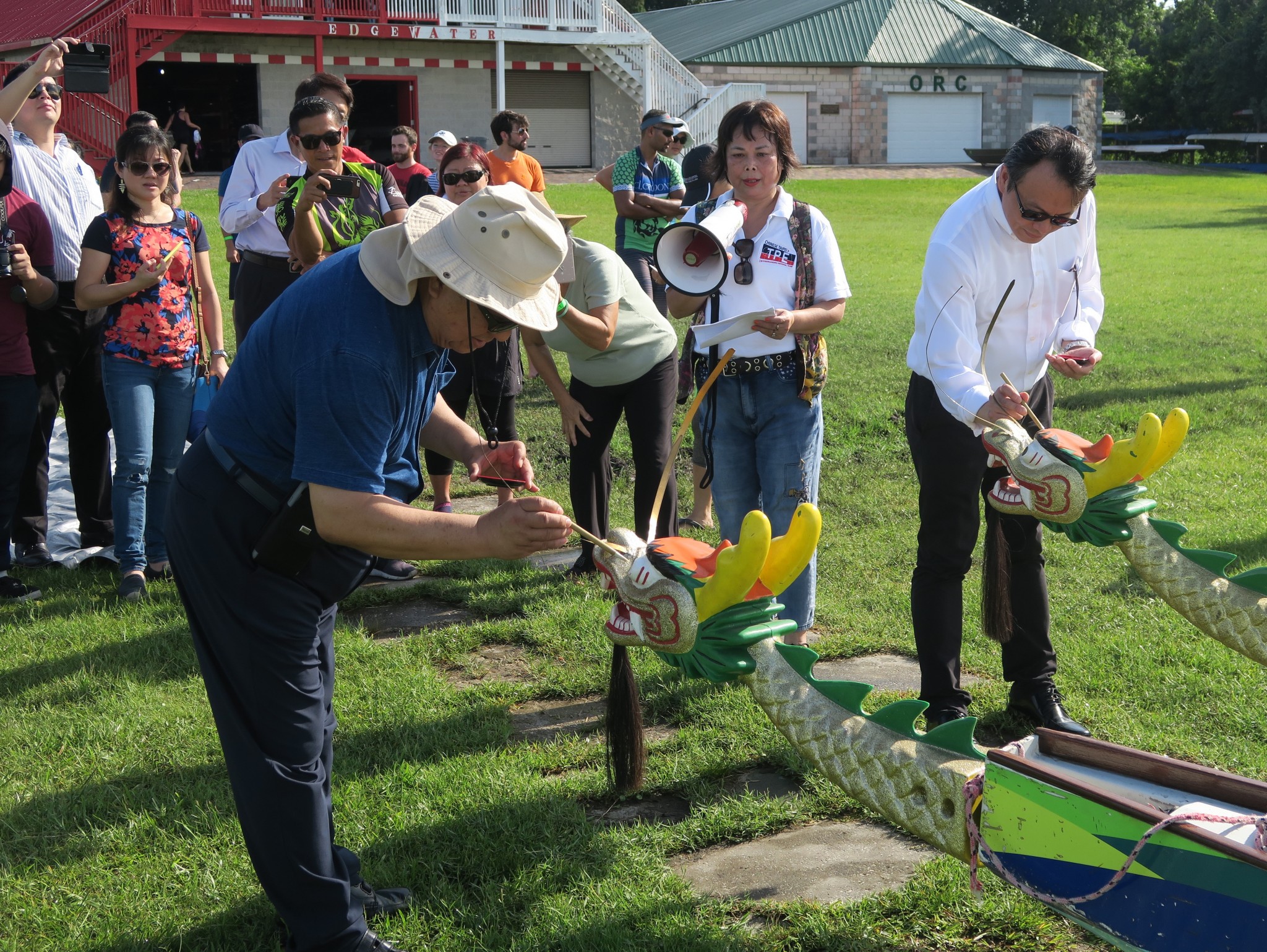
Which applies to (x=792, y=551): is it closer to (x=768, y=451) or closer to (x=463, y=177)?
(x=768, y=451)

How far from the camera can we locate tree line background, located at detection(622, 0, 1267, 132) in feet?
151

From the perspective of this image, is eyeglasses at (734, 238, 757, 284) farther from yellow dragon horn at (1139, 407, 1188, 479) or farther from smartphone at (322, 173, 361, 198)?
smartphone at (322, 173, 361, 198)

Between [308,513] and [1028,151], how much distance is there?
8.05 feet

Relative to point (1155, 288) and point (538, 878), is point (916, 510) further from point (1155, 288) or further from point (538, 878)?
point (1155, 288)

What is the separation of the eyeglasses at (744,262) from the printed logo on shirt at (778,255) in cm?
4

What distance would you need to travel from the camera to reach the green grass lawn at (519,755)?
3.15 metres

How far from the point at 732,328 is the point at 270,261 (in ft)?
10.8

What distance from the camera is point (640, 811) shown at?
12.3 ft

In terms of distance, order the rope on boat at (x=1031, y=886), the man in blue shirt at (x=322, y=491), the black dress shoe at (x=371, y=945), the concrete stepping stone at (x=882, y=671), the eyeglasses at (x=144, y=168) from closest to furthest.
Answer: the rope on boat at (x=1031, y=886) < the man in blue shirt at (x=322, y=491) < the black dress shoe at (x=371, y=945) < the concrete stepping stone at (x=882, y=671) < the eyeglasses at (x=144, y=168)

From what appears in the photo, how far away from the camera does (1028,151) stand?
3.63 m

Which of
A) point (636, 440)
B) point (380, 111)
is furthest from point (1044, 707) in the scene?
point (380, 111)

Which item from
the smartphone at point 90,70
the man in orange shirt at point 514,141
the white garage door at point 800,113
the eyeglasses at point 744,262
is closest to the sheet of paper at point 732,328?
the eyeglasses at point 744,262

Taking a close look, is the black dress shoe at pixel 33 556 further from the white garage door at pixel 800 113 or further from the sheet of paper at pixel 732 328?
the white garage door at pixel 800 113

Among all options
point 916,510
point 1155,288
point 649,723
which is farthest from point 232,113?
point 649,723
